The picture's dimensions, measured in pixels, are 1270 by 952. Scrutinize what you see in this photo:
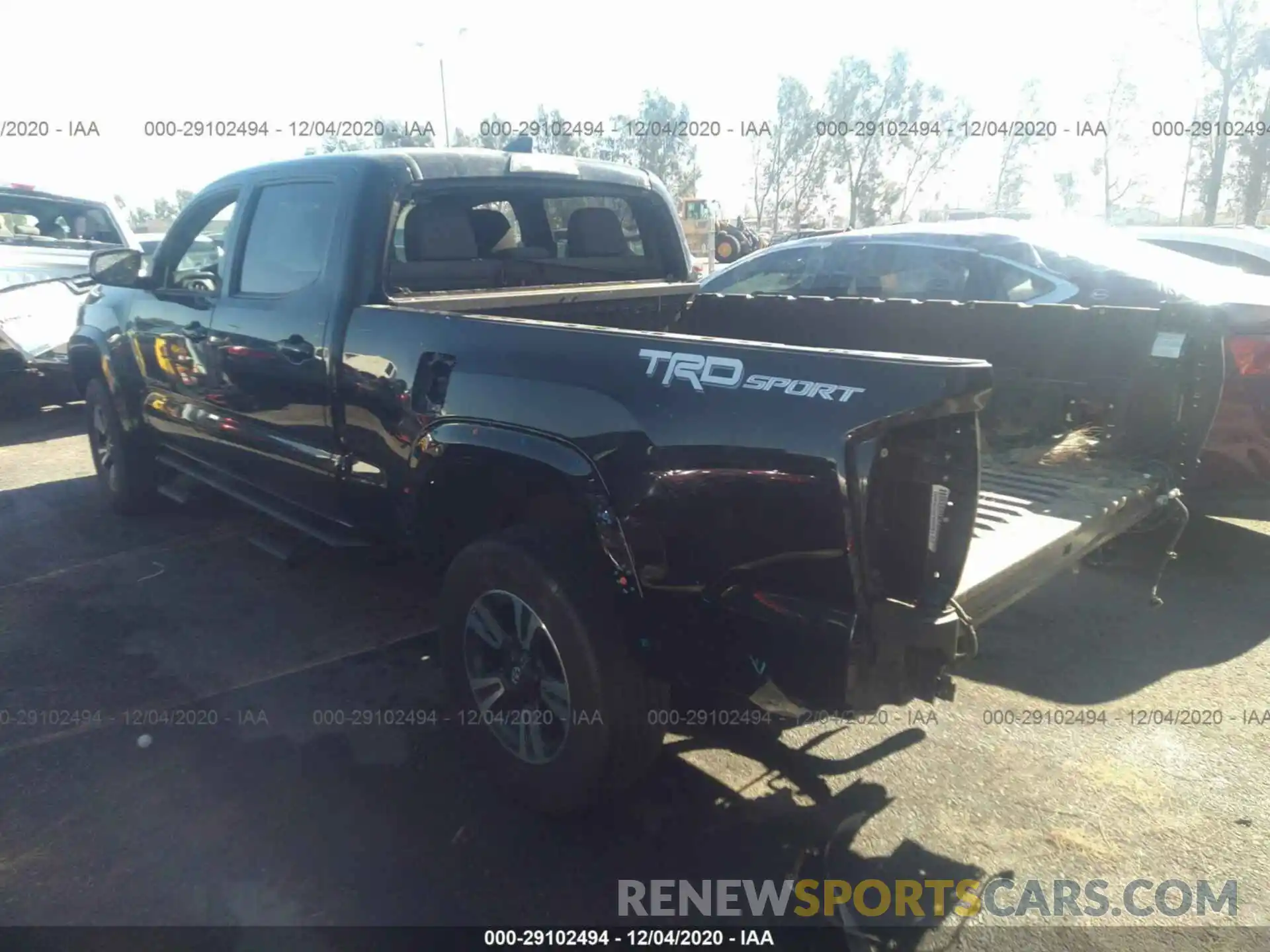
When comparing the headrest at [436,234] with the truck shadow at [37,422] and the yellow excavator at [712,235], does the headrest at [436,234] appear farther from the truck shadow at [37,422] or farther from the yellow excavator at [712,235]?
the yellow excavator at [712,235]

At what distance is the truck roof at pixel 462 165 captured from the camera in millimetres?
3730

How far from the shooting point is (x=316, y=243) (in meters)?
3.84

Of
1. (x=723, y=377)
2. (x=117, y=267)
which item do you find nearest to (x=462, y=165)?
(x=723, y=377)

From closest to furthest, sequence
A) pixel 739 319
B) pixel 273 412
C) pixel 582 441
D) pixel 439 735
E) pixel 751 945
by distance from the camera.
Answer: pixel 751 945, pixel 582 441, pixel 439 735, pixel 273 412, pixel 739 319

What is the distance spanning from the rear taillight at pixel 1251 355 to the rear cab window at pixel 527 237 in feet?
8.82

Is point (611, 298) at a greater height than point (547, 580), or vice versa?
point (611, 298)

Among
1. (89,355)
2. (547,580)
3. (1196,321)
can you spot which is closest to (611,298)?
(547,580)

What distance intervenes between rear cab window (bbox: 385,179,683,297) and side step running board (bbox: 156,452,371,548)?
1027 millimetres

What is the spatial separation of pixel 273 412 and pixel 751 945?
291 cm

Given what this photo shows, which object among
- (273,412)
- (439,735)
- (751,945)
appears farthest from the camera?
(273,412)

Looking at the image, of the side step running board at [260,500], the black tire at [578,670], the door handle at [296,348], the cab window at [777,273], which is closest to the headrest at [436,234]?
the door handle at [296,348]

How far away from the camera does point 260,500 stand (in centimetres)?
455

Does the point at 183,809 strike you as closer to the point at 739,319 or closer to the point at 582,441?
the point at 582,441

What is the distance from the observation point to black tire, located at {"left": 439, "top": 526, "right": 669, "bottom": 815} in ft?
8.95
